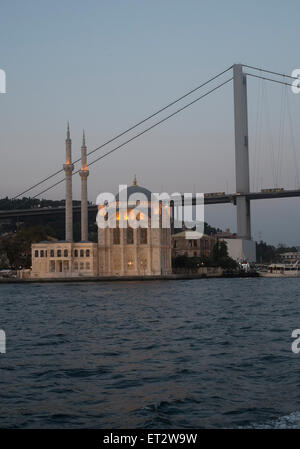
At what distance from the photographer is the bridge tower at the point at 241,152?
2753 inches

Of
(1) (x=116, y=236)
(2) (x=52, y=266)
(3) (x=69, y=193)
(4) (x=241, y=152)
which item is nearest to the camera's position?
(2) (x=52, y=266)

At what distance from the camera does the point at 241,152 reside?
69875 mm

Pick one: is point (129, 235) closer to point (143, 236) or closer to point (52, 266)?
point (143, 236)

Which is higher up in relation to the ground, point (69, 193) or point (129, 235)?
point (69, 193)

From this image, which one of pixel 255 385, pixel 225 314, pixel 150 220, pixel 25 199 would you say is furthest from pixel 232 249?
pixel 255 385

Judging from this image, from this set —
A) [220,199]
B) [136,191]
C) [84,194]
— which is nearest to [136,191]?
[136,191]

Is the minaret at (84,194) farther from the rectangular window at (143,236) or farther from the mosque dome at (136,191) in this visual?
the rectangular window at (143,236)

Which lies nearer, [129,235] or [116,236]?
[116,236]

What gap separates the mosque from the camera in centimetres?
6334

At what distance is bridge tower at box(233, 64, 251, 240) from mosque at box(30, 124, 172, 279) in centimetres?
901

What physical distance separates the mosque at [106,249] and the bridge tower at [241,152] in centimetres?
901

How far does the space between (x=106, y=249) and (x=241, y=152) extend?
18056 millimetres

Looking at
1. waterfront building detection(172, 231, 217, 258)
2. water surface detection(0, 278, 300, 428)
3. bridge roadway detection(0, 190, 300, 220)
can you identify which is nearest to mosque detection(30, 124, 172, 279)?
bridge roadway detection(0, 190, 300, 220)
